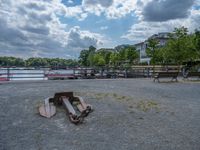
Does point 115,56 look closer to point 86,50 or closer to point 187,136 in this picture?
point 86,50

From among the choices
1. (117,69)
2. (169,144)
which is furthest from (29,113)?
(117,69)

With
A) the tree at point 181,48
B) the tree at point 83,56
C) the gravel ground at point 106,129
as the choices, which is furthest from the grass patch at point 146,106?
the tree at point 83,56

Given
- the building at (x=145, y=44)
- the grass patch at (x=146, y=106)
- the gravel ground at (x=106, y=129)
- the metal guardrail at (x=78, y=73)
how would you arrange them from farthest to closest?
1. the building at (x=145, y=44)
2. the metal guardrail at (x=78, y=73)
3. the grass patch at (x=146, y=106)
4. the gravel ground at (x=106, y=129)

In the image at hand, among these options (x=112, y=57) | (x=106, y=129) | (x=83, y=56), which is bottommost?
(x=106, y=129)

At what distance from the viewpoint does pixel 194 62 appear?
2430 cm

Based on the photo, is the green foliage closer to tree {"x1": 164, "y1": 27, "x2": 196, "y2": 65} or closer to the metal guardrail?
tree {"x1": 164, "y1": 27, "x2": 196, "y2": 65}

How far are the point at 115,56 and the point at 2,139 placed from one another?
203ft

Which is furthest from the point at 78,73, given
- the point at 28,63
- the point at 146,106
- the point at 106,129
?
the point at 28,63

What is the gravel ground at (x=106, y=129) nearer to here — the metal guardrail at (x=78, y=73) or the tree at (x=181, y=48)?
the metal guardrail at (x=78, y=73)

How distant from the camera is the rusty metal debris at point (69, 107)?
17.4 feet

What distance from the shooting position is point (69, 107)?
588 centimetres

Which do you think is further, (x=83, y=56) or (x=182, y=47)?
(x=83, y=56)

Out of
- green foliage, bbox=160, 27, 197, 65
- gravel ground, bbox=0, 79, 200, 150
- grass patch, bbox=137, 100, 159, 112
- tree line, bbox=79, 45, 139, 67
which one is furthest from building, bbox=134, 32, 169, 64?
gravel ground, bbox=0, 79, 200, 150

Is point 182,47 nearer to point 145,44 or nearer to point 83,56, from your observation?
point 145,44
